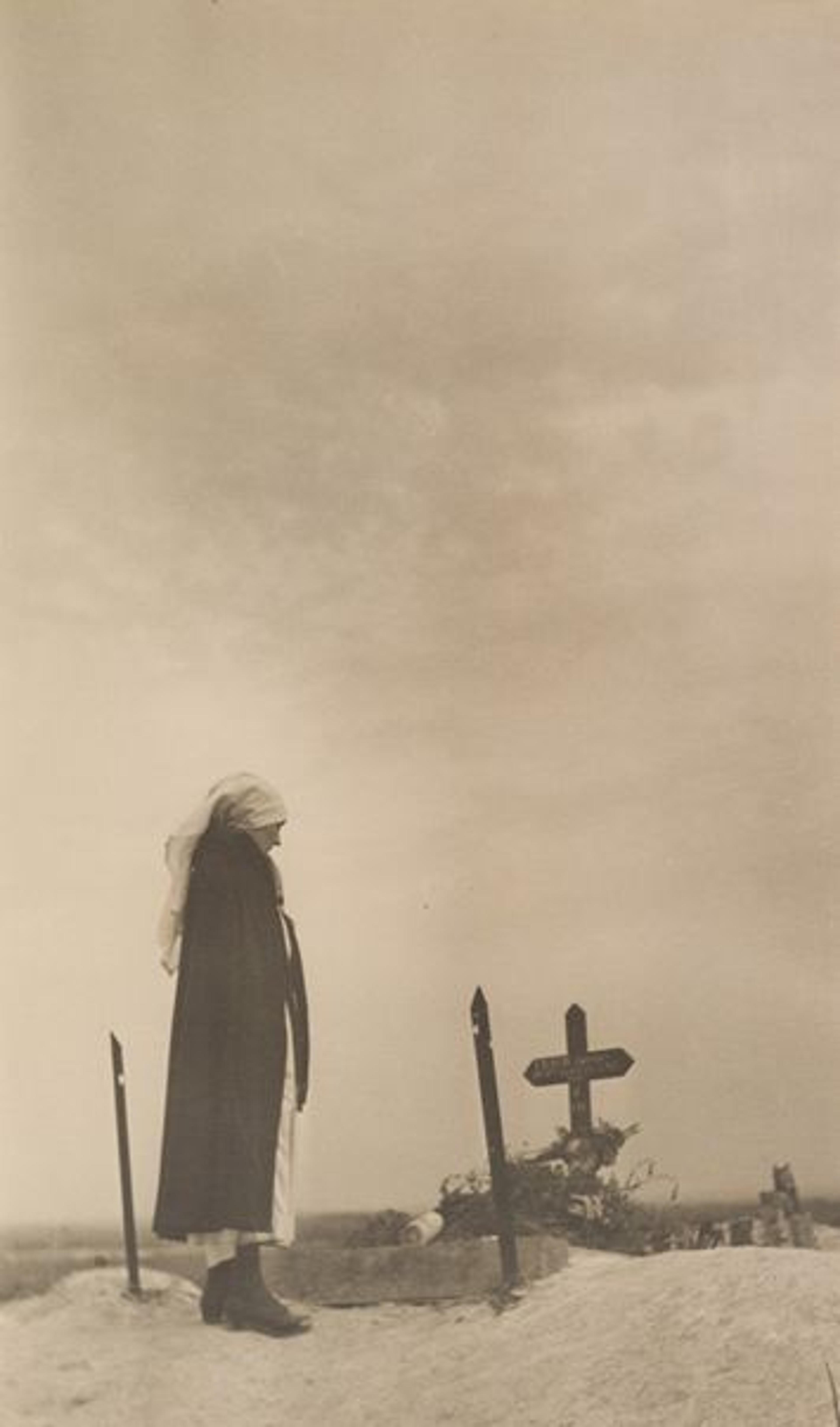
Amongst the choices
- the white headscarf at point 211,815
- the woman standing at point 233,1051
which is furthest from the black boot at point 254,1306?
the white headscarf at point 211,815

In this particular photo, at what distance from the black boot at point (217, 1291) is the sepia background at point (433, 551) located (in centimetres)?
20

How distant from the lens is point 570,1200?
3441mm

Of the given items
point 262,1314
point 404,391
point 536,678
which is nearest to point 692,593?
point 536,678

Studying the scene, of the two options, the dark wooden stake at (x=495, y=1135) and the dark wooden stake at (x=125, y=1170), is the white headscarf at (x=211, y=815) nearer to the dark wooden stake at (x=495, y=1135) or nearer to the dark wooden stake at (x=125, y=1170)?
the dark wooden stake at (x=125, y=1170)

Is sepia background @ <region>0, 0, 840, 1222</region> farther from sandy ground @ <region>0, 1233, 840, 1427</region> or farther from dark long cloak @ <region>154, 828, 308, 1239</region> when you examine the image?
sandy ground @ <region>0, 1233, 840, 1427</region>

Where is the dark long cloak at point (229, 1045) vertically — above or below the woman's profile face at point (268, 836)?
below

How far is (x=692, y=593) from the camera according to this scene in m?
3.62

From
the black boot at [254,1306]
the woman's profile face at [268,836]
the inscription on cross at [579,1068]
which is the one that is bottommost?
the black boot at [254,1306]

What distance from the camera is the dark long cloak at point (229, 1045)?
341 centimetres

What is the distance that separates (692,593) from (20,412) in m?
1.27

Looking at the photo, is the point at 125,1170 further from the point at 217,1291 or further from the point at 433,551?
the point at 433,551

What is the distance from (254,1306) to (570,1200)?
0.57 m

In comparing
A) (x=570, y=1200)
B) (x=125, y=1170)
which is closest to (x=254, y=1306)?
(x=125, y=1170)

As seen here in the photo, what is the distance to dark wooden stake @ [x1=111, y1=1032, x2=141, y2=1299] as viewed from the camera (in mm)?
3357
